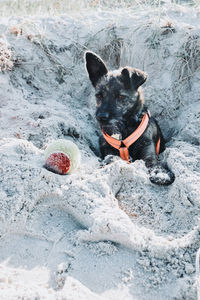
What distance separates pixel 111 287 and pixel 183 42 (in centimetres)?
397

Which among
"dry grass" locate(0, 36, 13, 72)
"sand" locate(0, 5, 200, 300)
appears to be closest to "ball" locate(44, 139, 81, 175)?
"sand" locate(0, 5, 200, 300)

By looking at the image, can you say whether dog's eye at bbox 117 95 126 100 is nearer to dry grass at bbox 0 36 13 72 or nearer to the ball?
the ball

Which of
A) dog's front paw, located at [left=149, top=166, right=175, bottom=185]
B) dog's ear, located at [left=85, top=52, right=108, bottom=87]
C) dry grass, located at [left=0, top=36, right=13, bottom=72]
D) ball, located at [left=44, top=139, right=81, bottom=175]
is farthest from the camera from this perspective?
dry grass, located at [left=0, top=36, right=13, bottom=72]

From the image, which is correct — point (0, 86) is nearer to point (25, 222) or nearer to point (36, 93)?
point (36, 93)

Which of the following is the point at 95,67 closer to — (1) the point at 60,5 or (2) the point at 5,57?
(2) the point at 5,57

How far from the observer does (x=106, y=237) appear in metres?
1.98

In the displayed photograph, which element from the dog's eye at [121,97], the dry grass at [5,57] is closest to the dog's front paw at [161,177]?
Result: the dog's eye at [121,97]

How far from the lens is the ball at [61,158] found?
2498 mm

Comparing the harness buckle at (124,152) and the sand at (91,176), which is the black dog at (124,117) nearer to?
the harness buckle at (124,152)

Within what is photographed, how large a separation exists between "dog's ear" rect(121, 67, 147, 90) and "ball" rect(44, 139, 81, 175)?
5.17 ft

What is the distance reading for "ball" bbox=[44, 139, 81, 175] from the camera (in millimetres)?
2498

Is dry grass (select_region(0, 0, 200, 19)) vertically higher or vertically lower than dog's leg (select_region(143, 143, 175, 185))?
higher

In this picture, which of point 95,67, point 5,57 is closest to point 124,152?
point 95,67

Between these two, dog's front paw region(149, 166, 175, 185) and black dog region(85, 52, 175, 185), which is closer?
dog's front paw region(149, 166, 175, 185)
